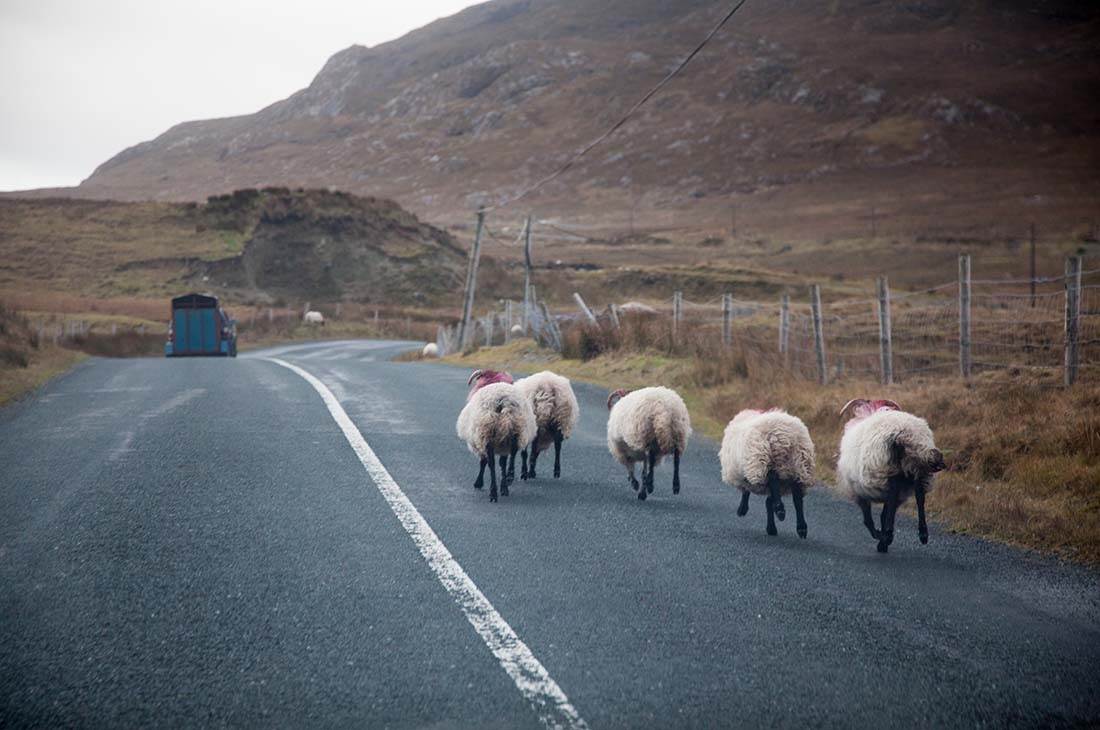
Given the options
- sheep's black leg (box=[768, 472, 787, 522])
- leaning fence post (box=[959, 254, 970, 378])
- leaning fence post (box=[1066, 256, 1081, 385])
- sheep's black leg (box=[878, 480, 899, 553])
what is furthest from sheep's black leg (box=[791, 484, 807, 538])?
leaning fence post (box=[959, 254, 970, 378])

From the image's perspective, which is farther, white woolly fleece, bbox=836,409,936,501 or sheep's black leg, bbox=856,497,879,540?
sheep's black leg, bbox=856,497,879,540

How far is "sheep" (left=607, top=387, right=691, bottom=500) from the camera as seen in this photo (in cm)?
823

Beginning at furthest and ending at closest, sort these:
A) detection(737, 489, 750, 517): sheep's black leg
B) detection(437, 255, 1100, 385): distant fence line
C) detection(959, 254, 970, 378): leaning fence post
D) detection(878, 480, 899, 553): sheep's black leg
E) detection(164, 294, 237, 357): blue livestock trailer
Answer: detection(164, 294, 237, 357): blue livestock trailer → detection(959, 254, 970, 378): leaning fence post → detection(437, 255, 1100, 385): distant fence line → detection(737, 489, 750, 517): sheep's black leg → detection(878, 480, 899, 553): sheep's black leg

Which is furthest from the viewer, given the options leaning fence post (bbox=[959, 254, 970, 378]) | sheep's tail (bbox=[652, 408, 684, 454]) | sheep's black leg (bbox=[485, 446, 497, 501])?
leaning fence post (bbox=[959, 254, 970, 378])

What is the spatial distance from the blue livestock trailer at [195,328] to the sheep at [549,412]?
2699 centimetres

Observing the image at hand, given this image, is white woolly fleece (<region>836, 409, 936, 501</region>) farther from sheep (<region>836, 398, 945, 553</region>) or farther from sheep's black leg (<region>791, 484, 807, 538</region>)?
sheep's black leg (<region>791, 484, 807, 538</region>)

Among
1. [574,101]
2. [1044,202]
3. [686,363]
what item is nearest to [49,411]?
[686,363]

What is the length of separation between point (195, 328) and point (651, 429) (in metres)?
28.8

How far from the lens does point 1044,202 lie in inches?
3733

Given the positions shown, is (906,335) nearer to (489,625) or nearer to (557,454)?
(557,454)

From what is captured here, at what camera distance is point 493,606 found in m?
4.94

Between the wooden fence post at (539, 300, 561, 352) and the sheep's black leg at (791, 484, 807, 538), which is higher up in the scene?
the wooden fence post at (539, 300, 561, 352)

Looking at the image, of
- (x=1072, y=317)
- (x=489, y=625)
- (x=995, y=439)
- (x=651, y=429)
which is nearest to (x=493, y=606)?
(x=489, y=625)

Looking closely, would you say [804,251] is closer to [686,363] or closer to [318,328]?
[318,328]
